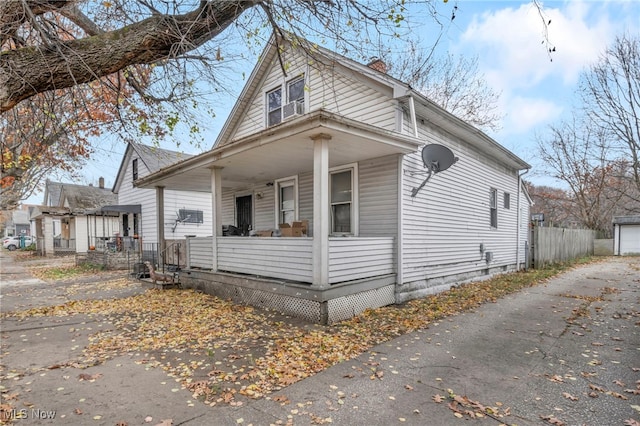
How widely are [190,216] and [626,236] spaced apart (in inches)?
1058

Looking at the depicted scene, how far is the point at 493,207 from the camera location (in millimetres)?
11156

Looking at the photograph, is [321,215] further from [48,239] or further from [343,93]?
[48,239]

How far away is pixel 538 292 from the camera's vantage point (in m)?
8.60

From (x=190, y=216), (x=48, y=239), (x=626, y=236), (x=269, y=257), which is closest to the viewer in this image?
(x=269, y=257)

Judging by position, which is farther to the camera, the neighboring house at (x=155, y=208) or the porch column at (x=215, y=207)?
the neighboring house at (x=155, y=208)

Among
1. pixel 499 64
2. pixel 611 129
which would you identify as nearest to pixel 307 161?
pixel 499 64

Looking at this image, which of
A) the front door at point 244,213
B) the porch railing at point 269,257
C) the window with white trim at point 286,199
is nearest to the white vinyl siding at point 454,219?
the porch railing at point 269,257

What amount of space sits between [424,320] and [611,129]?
2115cm

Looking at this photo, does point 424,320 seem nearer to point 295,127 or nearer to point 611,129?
point 295,127

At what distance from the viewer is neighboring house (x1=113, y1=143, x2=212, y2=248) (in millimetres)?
15445

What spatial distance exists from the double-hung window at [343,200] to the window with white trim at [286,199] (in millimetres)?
1546

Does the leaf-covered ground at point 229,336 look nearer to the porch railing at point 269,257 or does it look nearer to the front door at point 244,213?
the porch railing at point 269,257

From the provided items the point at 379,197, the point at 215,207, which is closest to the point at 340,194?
the point at 379,197

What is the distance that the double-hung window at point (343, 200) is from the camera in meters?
7.82
